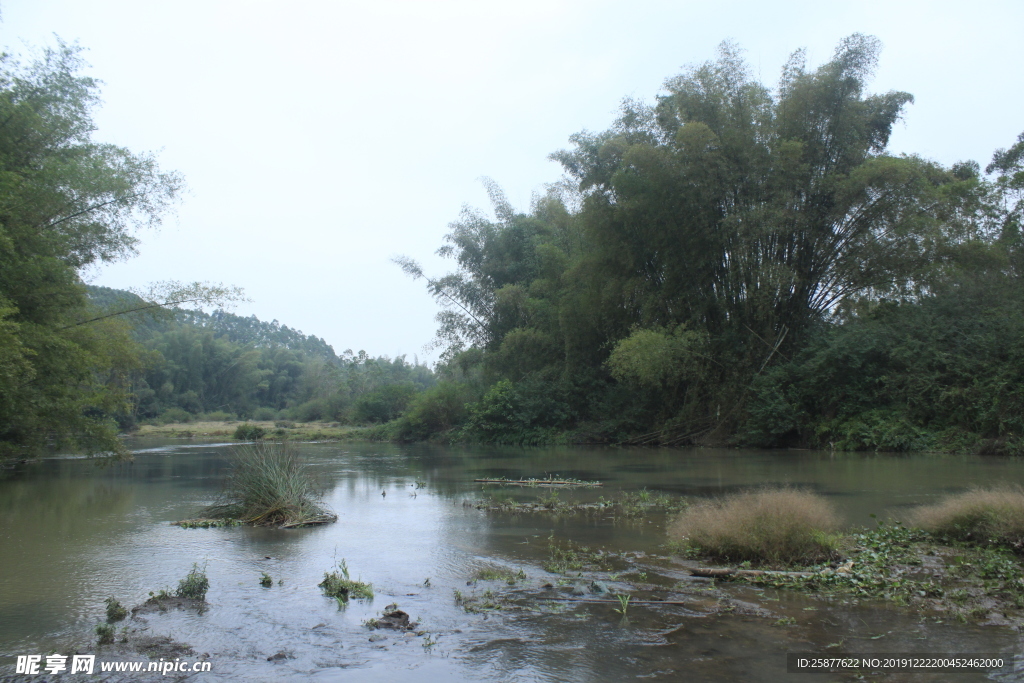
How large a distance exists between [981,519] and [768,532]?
2.33 m

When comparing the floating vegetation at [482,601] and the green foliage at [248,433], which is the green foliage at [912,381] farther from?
the green foliage at [248,433]

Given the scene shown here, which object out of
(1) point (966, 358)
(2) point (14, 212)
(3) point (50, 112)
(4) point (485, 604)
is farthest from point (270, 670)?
(1) point (966, 358)

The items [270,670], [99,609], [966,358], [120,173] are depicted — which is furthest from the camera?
[966,358]

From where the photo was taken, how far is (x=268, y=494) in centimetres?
1002

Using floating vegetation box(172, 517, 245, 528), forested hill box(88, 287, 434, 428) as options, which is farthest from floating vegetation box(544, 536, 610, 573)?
forested hill box(88, 287, 434, 428)

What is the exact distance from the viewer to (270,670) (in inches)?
170

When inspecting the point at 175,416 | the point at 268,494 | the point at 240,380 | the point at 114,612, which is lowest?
the point at 114,612

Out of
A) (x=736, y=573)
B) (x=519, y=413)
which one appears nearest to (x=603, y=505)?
(x=736, y=573)

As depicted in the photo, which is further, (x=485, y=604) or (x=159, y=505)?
(x=159, y=505)

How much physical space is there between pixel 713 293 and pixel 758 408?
4.61m

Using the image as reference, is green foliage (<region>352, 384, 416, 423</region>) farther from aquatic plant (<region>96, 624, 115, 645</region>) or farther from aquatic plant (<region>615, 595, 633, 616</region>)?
aquatic plant (<region>96, 624, 115, 645</region>)

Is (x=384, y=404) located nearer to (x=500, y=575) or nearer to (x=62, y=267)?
(x=62, y=267)

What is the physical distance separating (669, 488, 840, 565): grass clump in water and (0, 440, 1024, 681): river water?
497 mm

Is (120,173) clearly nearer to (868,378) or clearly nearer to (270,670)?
(270,670)
